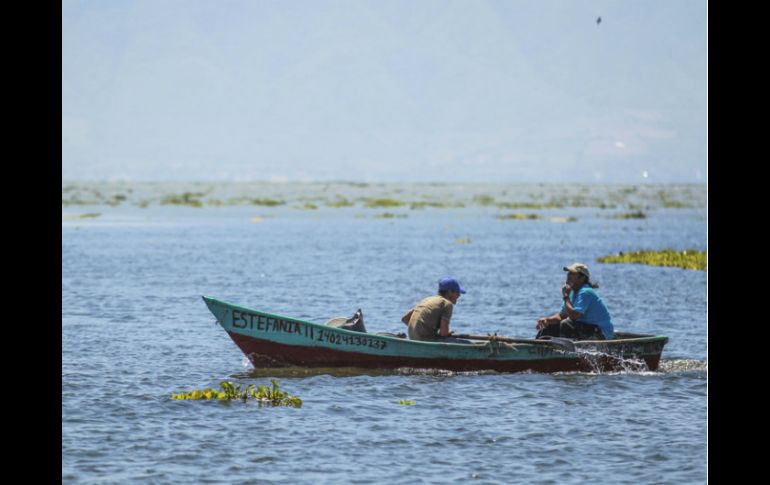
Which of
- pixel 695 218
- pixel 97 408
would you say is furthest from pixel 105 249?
pixel 695 218

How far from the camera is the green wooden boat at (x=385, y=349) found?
2064cm

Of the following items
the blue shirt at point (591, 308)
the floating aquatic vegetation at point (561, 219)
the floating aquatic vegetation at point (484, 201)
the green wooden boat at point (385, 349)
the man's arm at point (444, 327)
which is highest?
the floating aquatic vegetation at point (484, 201)

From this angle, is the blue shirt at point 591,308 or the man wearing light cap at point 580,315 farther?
the blue shirt at point 591,308

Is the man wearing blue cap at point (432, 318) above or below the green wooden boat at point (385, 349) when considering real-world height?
above

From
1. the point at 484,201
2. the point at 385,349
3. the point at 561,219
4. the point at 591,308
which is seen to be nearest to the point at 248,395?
the point at 385,349

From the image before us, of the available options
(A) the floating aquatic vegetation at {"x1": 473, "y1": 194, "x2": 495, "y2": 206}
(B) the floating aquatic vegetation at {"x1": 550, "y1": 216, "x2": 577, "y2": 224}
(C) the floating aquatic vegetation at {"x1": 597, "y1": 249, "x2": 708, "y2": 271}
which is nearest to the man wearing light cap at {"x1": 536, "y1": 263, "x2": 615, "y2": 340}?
(C) the floating aquatic vegetation at {"x1": 597, "y1": 249, "x2": 708, "y2": 271}

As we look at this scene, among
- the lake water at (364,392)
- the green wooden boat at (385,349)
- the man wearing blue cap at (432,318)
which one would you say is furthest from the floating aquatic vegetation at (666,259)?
the man wearing blue cap at (432,318)

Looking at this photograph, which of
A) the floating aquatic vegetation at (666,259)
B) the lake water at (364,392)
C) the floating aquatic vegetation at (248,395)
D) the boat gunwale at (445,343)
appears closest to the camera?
the lake water at (364,392)

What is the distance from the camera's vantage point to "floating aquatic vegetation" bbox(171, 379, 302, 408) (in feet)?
60.5

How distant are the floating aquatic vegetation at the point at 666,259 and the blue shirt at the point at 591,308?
28.0 metres

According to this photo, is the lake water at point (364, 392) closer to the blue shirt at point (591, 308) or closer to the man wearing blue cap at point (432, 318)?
the man wearing blue cap at point (432, 318)

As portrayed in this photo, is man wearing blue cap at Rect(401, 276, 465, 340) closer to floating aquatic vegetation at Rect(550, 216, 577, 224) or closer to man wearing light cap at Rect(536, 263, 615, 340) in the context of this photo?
man wearing light cap at Rect(536, 263, 615, 340)
